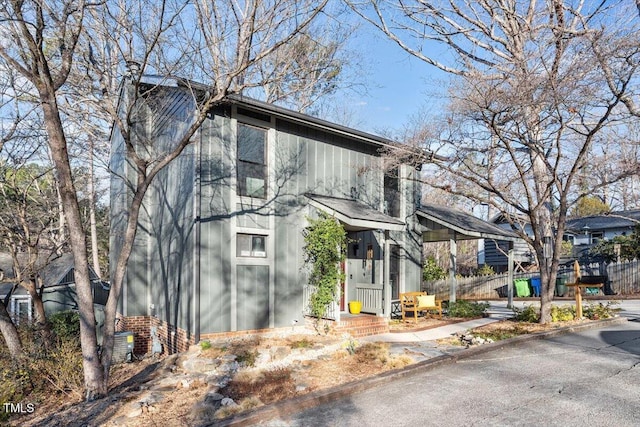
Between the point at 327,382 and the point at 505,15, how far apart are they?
10720 millimetres

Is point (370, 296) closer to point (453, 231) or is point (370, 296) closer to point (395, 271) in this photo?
point (395, 271)

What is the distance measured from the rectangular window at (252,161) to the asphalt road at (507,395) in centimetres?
558

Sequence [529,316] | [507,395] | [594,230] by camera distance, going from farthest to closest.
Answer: [594,230] → [529,316] → [507,395]

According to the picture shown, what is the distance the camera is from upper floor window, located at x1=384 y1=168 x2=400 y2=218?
43.2ft

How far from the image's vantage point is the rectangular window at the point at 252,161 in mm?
10070

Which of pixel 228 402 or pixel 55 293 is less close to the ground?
pixel 55 293

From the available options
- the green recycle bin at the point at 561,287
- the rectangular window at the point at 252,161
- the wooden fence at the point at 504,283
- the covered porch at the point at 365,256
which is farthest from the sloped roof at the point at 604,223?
the rectangular window at the point at 252,161

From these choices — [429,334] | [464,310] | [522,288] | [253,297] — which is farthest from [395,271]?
[522,288]

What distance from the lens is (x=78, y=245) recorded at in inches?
262

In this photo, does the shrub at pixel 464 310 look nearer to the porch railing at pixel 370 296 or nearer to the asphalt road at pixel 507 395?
the porch railing at pixel 370 296

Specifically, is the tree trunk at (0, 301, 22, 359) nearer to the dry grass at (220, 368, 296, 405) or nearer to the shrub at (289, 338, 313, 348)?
the dry grass at (220, 368, 296, 405)

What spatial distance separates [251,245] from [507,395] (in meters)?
6.20

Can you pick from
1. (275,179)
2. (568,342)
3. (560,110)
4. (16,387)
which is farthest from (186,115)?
(568,342)

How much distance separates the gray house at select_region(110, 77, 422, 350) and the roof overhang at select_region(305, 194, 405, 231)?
32 mm
